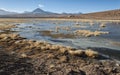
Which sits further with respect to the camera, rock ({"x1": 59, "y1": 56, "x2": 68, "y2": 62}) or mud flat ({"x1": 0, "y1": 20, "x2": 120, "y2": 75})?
rock ({"x1": 59, "y1": 56, "x2": 68, "y2": 62})

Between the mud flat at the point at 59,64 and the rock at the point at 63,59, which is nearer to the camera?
the mud flat at the point at 59,64

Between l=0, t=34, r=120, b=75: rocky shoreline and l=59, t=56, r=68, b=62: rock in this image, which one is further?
l=59, t=56, r=68, b=62: rock

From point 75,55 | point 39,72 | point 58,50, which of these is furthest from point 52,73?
point 58,50

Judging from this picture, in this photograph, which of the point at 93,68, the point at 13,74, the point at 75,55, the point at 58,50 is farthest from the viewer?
the point at 58,50

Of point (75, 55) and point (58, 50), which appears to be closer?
point (75, 55)

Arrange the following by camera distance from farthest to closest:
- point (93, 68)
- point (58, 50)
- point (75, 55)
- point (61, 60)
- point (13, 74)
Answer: point (58, 50)
point (75, 55)
point (61, 60)
point (93, 68)
point (13, 74)

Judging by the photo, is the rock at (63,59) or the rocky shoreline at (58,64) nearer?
the rocky shoreline at (58,64)

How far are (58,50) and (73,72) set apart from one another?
7501 mm

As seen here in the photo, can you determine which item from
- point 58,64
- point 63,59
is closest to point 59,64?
point 58,64

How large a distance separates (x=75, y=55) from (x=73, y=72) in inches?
204

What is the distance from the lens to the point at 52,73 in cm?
1467

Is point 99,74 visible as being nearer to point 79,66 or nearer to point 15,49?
point 79,66

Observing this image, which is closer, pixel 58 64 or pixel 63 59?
pixel 58 64

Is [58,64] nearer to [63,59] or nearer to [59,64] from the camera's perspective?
[59,64]
